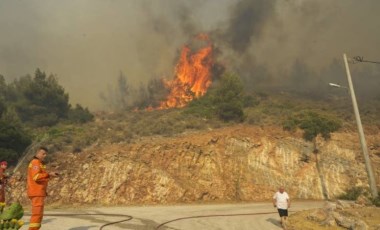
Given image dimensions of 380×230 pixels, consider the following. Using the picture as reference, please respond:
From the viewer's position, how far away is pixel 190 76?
7444 cm

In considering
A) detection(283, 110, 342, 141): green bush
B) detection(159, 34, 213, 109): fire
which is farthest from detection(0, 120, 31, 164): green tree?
detection(159, 34, 213, 109): fire

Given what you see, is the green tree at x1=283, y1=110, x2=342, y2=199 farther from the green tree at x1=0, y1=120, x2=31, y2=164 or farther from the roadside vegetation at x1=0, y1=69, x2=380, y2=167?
the green tree at x1=0, y1=120, x2=31, y2=164

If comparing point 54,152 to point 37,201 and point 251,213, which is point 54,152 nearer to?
point 251,213

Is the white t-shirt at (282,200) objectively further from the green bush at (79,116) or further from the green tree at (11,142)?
the green bush at (79,116)

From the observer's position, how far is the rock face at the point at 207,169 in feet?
89.9

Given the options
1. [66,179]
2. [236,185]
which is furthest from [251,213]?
[66,179]

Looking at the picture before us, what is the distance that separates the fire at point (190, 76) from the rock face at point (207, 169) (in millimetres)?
34478

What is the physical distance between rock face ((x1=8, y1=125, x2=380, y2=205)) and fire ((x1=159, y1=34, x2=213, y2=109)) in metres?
34.5

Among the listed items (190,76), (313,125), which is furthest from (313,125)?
(190,76)

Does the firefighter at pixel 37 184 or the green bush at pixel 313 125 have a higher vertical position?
the green bush at pixel 313 125

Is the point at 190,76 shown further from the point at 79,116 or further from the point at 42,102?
the point at 42,102

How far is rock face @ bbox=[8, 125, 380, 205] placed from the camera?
27391 mm

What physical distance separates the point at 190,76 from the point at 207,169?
45.4 meters

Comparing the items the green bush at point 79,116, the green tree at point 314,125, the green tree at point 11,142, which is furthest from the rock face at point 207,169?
the green bush at point 79,116
